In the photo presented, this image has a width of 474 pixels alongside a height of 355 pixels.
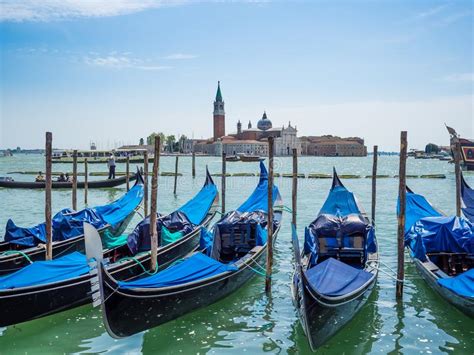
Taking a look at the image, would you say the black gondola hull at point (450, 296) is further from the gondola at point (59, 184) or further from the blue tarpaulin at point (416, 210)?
the gondola at point (59, 184)

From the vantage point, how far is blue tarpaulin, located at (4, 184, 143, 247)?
666cm

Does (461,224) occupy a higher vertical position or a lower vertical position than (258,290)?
higher

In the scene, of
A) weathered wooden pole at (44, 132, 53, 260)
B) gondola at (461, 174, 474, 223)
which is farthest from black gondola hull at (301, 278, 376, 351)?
gondola at (461, 174, 474, 223)

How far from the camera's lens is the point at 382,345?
14.5 ft

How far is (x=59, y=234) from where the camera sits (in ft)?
24.0

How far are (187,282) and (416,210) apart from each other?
4.76 m

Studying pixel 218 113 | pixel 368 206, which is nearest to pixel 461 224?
pixel 368 206

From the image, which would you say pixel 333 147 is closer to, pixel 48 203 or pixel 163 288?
pixel 48 203

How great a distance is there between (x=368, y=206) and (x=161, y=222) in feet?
30.2

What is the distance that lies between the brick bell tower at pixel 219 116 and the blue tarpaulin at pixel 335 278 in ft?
276

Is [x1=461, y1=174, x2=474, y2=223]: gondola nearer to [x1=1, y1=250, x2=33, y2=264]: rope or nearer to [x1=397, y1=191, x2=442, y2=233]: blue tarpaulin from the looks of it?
[x1=397, y1=191, x2=442, y2=233]: blue tarpaulin

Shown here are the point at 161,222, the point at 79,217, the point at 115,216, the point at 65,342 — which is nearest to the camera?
the point at 65,342

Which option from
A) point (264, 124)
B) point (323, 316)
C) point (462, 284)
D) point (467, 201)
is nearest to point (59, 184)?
point (467, 201)

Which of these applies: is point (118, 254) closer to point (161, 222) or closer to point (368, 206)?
point (161, 222)
